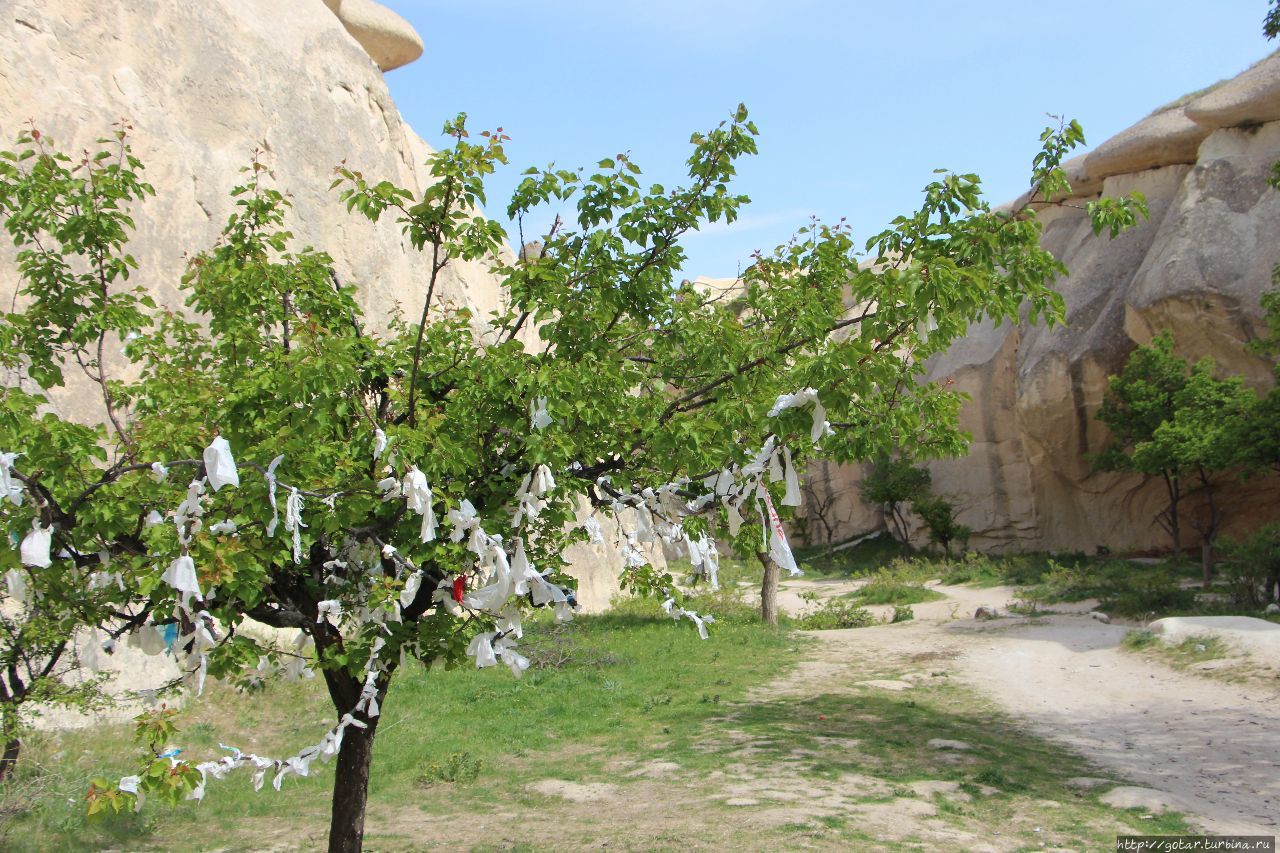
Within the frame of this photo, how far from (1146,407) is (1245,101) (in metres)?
8.75

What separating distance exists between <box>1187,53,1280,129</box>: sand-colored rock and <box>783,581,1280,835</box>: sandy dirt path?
15090 mm

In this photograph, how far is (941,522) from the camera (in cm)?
3198

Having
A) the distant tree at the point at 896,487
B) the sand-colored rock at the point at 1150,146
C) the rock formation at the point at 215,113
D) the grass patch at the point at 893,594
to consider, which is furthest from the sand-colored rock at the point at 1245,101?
the rock formation at the point at 215,113

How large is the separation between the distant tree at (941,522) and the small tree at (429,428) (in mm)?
27609

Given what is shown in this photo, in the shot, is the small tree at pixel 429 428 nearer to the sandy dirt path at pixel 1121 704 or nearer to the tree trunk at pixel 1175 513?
the sandy dirt path at pixel 1121 704

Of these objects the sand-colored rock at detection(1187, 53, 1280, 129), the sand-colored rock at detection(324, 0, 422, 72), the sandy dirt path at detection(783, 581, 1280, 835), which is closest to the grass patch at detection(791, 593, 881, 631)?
the sandy dirt path at detection(783, 581, 1280, 835)

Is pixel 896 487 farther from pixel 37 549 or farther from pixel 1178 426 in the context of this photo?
pixel 37 549

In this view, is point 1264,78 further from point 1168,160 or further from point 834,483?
point 834,483

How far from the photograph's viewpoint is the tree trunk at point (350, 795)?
5.58 meters

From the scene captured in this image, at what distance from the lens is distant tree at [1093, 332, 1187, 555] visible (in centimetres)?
2284

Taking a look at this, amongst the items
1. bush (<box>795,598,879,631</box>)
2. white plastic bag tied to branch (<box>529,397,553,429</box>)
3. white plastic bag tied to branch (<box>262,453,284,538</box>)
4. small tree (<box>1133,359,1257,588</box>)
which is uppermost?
small tree (<box>1133,359,1257,588</box>)

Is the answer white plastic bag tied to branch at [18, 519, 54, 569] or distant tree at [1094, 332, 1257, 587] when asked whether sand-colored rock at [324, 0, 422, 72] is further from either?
white plastic bag tied to branch at [18, 519, 54, 569]

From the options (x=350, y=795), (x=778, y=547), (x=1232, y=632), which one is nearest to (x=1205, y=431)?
(x=1232, y=632)

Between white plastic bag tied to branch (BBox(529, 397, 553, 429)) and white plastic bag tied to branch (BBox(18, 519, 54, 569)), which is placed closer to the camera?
white plastic bag tied to branch (BBox(18, 519, 54, 569))
